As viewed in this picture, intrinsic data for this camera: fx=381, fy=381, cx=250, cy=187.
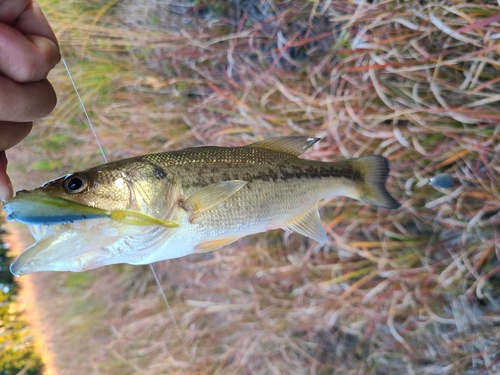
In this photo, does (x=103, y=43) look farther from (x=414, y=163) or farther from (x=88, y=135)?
(x=414, y=163)

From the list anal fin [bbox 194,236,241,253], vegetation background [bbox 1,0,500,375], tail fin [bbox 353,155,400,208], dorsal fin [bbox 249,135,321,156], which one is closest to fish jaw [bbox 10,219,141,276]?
anal fin [bbox 194,236,241,253]

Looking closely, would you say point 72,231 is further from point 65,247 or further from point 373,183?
point 373,183

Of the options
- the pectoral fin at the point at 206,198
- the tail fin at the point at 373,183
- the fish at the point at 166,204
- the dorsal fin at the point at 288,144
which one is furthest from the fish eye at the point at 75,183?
the tail fin at the point at 373,183

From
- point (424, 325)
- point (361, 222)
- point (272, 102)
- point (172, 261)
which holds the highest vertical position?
point (272, 102)

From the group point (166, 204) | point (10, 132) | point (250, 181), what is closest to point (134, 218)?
point (166, 204)

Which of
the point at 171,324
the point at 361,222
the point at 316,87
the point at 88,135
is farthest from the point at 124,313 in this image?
the point at 316,87
